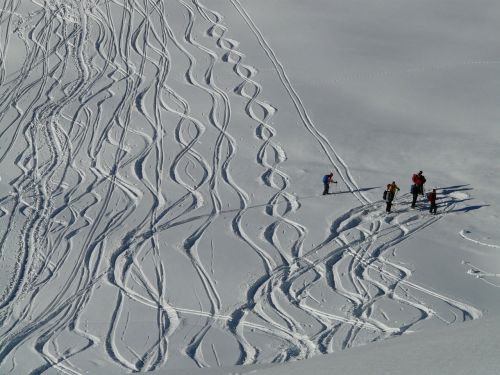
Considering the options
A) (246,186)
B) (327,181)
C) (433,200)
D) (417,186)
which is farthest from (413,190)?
(246,186)

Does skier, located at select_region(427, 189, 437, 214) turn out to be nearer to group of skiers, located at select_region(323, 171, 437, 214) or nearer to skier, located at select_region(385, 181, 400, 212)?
group of skiers, located at select_region(323, 171, 437, 214)

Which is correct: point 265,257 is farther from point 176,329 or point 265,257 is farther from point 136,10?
point 136,10

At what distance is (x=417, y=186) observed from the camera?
16.9m

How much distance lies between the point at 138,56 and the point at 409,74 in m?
8.27

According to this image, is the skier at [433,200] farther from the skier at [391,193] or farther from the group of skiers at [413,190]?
the skier at [391,193]

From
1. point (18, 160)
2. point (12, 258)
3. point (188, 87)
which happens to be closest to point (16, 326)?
point (12, 258)

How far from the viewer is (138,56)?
2400 centimetres

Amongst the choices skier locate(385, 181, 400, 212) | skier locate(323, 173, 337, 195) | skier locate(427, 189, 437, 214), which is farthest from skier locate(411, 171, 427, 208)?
skier locate(323, 173, 337, 195)

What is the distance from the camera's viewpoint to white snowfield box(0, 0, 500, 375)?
12.7 m

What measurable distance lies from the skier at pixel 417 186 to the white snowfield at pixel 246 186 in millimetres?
342

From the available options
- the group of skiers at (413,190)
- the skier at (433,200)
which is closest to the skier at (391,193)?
the group of skiers at (413,190)

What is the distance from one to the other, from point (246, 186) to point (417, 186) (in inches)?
150

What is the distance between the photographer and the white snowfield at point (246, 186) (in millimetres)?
12680

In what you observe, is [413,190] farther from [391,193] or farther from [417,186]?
[391,193]
